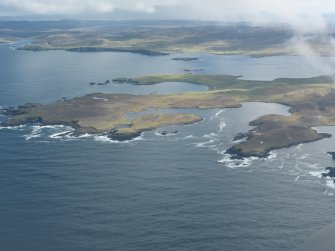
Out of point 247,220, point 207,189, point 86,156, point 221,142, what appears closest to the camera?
point 247,220

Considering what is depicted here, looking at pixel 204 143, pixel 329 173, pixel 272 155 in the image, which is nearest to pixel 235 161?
pixel 272 155

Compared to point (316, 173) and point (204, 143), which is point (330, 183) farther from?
point (204, 143)

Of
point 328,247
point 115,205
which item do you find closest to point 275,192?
point 328,247

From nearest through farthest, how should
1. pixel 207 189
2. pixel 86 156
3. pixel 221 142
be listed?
pixel 207 189, pixel 86 156, pixel 221 142

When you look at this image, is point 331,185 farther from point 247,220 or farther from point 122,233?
point 122,233

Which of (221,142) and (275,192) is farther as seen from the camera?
(221,142)

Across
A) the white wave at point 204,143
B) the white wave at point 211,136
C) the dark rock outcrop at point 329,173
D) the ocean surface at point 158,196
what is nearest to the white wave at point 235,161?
the ocean surface at point 158,196

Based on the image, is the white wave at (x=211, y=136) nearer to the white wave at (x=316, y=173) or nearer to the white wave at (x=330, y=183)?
the white wave at (x=316, y=173)

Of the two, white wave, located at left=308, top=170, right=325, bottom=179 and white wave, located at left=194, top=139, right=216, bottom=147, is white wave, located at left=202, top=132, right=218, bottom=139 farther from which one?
white wave, located at left=308, top=170, right=325, bottom=179
